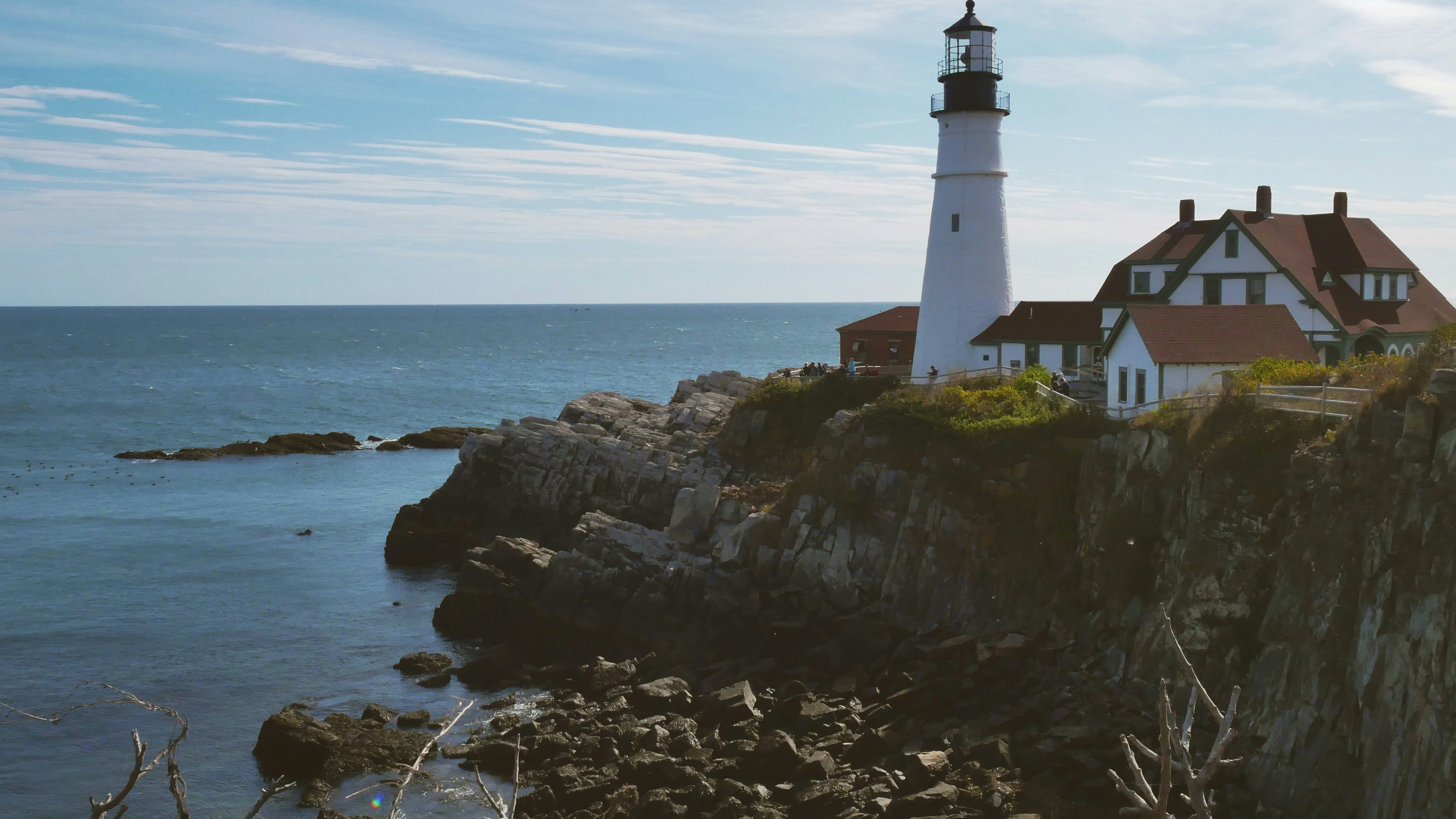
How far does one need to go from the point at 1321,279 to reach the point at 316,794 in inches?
1183

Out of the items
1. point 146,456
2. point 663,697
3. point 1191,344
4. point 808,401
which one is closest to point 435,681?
point 663,697

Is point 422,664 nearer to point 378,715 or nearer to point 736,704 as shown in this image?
point 378,715

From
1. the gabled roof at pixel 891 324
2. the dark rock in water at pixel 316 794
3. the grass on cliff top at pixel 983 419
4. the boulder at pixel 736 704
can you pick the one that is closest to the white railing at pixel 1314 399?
the grass on cliff top at pixel 983 419

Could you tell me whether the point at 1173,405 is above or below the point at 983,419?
above

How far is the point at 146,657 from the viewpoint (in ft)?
99.8

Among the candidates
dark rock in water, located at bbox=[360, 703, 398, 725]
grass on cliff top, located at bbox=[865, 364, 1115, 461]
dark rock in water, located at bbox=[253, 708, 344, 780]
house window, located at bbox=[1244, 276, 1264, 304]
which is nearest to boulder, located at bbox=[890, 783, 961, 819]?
grass on cliff top, located at bbox=[865, 364, 1115, 461]

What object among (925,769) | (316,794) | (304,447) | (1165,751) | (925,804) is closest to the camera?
(1165,751)

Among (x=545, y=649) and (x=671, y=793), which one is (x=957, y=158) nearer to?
(x=545, y=649)

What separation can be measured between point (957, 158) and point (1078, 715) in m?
21.9

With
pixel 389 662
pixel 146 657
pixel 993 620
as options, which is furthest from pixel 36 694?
pixel 993 620

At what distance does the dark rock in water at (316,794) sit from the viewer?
2205 cm

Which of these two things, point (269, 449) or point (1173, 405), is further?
point (269, 449)

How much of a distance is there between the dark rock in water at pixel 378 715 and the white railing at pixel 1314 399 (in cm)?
1890

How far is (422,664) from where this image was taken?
29.2 m
